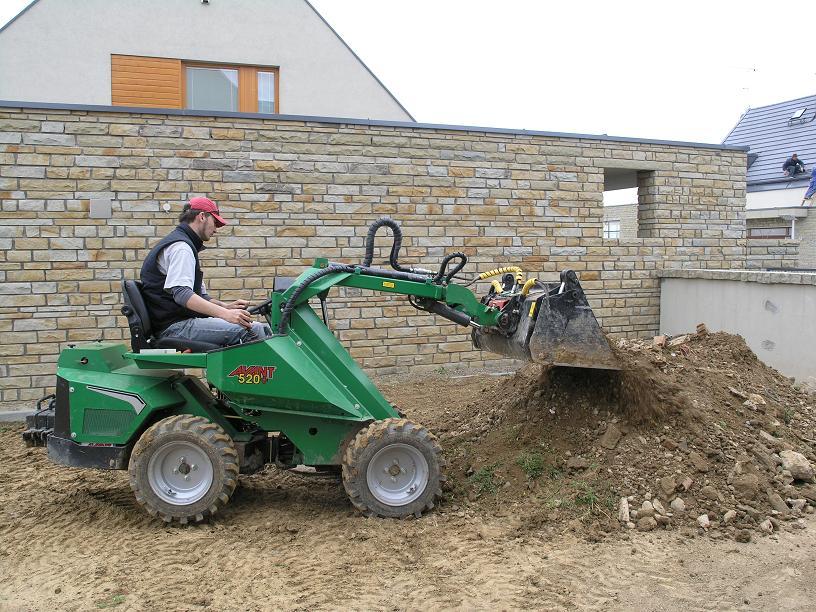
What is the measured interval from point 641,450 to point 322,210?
5992 millimetres

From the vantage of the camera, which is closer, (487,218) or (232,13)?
(487,218)

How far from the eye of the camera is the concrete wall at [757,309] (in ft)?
31.4

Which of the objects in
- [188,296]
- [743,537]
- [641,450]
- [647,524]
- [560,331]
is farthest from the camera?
[641,450]

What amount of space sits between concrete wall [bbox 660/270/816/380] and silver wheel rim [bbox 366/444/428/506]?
21.7 feet

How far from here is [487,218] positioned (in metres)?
11.1

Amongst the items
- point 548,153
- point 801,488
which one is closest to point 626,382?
point 801,488

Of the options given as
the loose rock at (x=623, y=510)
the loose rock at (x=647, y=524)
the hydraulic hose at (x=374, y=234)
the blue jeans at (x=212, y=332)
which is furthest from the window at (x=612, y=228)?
the blue jeans at (x=212, y=332)

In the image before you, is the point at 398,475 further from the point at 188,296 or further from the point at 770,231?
the point at 770,231

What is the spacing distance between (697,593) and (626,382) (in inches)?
79.0

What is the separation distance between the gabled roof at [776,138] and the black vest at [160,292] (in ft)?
85.1

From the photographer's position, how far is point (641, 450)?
218 inches

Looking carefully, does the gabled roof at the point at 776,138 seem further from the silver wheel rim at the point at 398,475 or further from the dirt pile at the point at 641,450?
the silver wheel rim at the point at 398,475

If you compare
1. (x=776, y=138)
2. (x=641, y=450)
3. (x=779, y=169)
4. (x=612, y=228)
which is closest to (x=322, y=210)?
(x=641, y=450)

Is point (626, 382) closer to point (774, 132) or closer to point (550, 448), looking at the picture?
point (550, 448)
